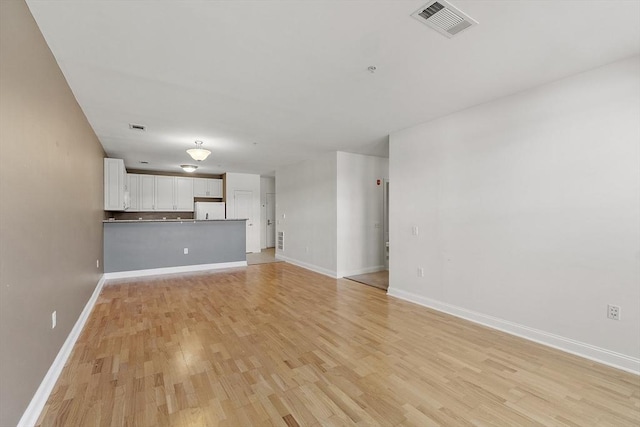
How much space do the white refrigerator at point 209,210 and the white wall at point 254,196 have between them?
0.22 meters

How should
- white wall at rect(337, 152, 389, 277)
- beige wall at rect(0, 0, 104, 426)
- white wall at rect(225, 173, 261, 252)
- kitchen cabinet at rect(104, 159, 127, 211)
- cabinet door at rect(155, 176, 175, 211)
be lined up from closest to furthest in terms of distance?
beige wall at rect(0, 0, 104, 426) < kitchen cabinet at rect(104, 159, 127, 211) < white wall at rect(337, 152, 389, 277) < cabinet door at rect(155, 176, 175, 211) < white wall at rect(225, 173, 261, 252)

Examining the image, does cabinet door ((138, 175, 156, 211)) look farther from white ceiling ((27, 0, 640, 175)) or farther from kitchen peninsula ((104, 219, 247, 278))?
white ceiling ((27, 0, 640, 175))

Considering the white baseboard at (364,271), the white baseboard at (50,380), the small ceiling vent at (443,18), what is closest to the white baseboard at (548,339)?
the white baseboard at (364,271)

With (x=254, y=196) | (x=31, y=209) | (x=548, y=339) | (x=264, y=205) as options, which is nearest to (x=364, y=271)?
(x=548, y=339)

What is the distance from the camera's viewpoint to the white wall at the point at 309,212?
585 centimetres

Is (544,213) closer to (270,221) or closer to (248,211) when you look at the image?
(248,211)

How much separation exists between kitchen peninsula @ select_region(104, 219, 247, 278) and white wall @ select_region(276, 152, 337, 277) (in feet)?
4.07

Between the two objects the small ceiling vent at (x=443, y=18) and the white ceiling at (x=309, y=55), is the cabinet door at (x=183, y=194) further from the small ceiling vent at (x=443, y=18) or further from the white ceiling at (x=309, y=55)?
the small ceiling vent at (x=443, y=18)

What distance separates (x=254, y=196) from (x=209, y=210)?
1464mm

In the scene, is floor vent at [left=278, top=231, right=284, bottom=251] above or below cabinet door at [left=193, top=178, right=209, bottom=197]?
below

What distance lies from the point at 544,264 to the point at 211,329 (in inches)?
142

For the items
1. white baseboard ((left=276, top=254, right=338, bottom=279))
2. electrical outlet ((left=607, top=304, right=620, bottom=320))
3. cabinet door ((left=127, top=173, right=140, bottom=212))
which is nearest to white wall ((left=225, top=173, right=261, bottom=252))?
white baseboard ((left=276, top=254, right=338, bottom=279))

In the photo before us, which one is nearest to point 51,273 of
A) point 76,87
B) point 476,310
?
point 76,87

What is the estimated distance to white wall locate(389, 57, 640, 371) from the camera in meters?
2.38
